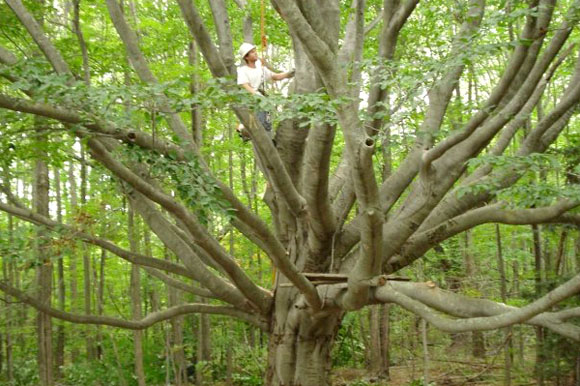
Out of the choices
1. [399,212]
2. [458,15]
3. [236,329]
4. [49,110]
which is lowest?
[236,329]

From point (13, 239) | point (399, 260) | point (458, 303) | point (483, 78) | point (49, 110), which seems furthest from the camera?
point (483, 78)

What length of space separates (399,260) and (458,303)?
2006 mm

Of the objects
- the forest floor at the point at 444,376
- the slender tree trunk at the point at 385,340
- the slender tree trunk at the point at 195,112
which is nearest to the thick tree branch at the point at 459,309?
the slender tree trunk at the point at 195,112

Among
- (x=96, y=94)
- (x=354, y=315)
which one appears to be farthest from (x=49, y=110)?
(x=354, y=315)

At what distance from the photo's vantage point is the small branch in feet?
23.9

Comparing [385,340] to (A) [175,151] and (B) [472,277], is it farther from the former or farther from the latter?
(A) [175,151]

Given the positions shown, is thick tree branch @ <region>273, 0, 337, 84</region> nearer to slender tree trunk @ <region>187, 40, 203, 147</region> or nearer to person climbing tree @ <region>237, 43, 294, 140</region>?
slender tree trunk @ <region>187, 40, 203, 147</region>

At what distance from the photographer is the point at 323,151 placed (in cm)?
643

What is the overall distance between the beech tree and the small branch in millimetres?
22

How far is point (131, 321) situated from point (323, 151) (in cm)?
340

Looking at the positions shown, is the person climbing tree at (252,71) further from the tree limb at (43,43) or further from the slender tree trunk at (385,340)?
the slender tree trunk at (385,340)

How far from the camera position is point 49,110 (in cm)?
469

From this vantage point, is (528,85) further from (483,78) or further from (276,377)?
(483,78)

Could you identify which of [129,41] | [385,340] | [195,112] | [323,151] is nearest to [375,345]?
[385,340]
